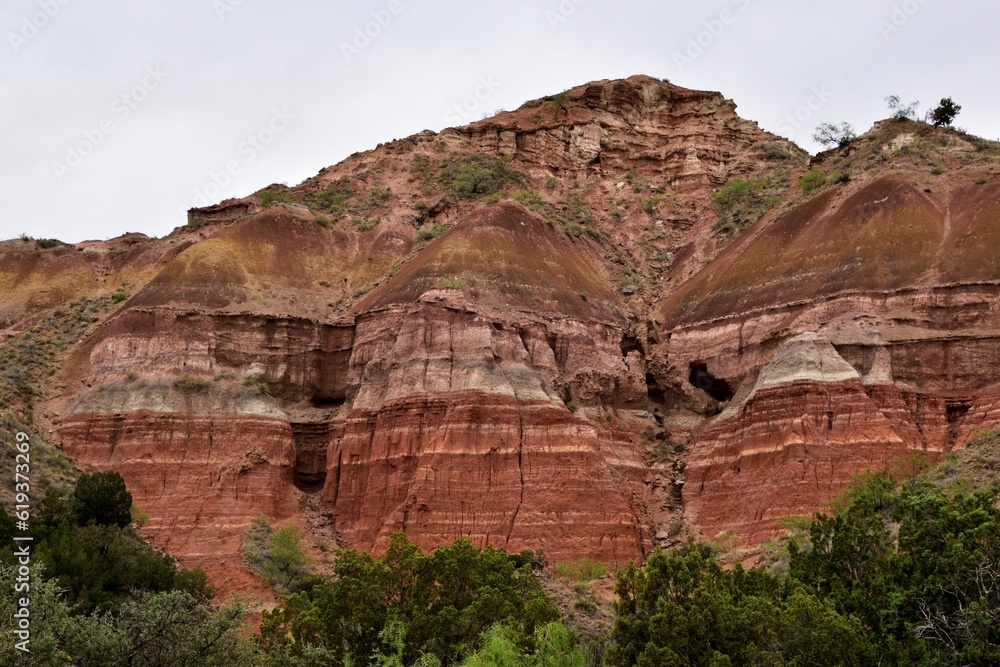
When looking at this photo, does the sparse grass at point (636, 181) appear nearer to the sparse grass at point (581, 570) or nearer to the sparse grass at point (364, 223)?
the sparse grass at point (364, 223)

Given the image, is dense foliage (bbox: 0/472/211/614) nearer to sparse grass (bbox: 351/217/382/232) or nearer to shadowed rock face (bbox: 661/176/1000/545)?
shadowed rock face (bbox: 661/176/1000/545)

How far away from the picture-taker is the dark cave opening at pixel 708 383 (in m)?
62.9

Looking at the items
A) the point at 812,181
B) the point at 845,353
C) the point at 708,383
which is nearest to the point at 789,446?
the point at 845,353

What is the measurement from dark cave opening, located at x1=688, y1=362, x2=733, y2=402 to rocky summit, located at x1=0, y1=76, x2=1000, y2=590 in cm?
16

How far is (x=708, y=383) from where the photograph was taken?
210 feet

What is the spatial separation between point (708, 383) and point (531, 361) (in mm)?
10380

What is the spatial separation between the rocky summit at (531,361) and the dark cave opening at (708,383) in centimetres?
16

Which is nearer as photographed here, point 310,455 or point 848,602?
point 848,602

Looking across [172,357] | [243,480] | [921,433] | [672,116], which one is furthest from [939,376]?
[672,116]

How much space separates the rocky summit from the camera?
5406 centimetres

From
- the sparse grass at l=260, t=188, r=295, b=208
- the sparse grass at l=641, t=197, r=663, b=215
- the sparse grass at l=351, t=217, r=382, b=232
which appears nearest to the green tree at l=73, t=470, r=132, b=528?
the sparse grass at l=351, t=217, r=382, b=232

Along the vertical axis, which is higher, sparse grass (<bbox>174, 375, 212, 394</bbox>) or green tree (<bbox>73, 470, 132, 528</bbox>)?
sparse grass (<bbox>174, 375, 212, 394</bbox>)

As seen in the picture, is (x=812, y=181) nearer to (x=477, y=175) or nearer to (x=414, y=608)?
(x=477, y=175)

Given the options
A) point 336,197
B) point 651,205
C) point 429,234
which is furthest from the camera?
point 651,205
